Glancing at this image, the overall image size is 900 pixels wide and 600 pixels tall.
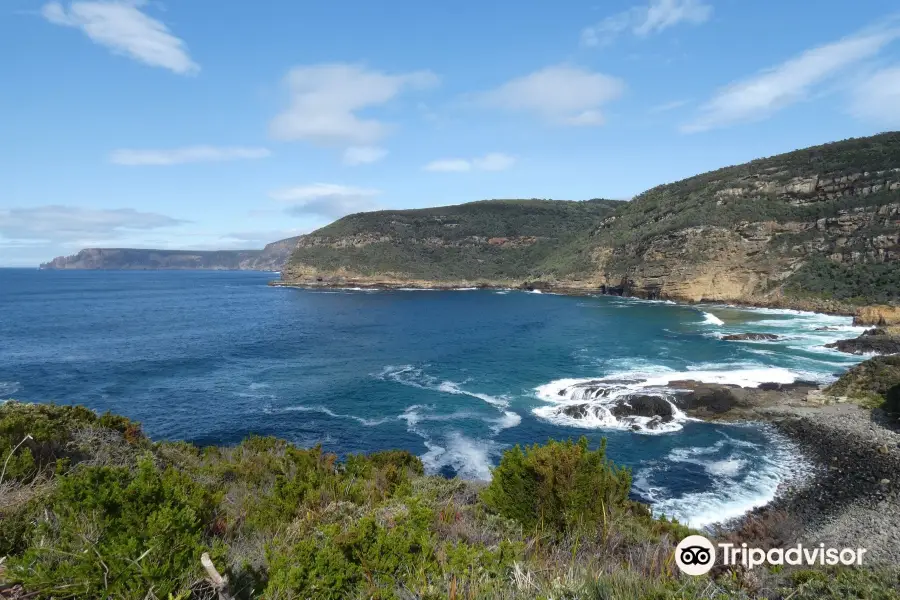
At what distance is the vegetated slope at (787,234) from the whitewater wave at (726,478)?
49.1m

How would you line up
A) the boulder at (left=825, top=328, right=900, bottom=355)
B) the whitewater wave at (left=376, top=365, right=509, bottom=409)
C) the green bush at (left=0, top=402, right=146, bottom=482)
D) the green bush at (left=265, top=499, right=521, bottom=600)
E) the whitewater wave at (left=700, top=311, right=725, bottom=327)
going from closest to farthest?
the green bush at (left=265, top=499, right=521, bottom=600), the green bush at (left=0, top=402, right=146, bottom=482), the whitewater wave at (left=376, top=365, right=509, bottom=409), the boulder at (left=825, top=328, right=900, bottom=355), the whitewater wave at (left=700, top=311, right=725, bottom=327)

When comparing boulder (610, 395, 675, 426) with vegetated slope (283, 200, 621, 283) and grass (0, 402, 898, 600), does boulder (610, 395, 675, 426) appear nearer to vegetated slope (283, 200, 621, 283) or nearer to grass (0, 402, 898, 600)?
grass (0, 402, 898, 600)

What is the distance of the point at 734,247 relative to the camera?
76.9m

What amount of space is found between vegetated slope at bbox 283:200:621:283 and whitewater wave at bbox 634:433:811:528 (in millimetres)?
102706

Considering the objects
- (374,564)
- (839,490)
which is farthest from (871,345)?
(374,564)

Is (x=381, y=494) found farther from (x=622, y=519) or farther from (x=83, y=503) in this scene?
(x=83, y=503)

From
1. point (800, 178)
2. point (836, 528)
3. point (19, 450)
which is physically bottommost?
point (836, 528)

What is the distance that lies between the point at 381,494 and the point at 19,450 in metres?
7.33

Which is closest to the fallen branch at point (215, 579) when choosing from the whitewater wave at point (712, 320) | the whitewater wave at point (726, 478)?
the whitewater wave at point (726, 478)

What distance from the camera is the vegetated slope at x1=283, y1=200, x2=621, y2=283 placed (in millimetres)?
131500

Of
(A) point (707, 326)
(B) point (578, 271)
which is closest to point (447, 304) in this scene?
(B) point (578, 271)

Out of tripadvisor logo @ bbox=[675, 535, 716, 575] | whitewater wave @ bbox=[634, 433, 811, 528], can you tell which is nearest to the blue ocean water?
whitewater wave @ bbox=[634, 433, 811, 528]

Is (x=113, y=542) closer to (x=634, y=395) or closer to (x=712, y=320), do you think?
(x=634, y=395)

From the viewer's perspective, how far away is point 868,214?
67938 millimetres
